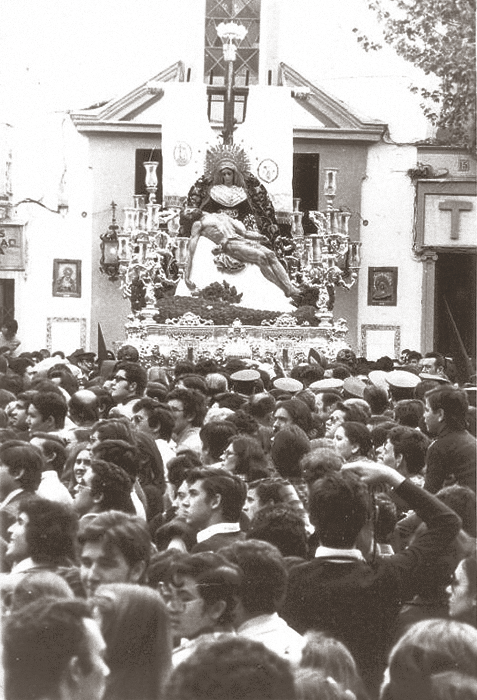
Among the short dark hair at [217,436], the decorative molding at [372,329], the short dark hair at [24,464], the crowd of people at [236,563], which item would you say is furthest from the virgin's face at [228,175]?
the short dark hair at [24,464]

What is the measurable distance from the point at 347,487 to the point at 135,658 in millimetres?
1414

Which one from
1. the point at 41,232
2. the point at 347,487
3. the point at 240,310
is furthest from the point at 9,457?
the point at 41,232

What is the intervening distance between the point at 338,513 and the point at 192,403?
13.9ft

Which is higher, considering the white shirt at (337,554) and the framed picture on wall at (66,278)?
the framed picture on wall at (66,278)

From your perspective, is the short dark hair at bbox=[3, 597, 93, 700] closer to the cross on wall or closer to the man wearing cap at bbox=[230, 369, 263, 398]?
the man wearing cap at bbox=[230, 369, 263, 398]

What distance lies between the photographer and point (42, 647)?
340 cm

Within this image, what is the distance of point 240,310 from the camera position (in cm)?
2219

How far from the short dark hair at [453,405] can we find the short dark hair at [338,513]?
254 centimetres

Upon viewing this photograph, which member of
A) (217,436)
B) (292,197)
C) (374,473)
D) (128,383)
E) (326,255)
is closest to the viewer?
(374,473)

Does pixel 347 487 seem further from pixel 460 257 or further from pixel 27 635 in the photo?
pixel 460 257

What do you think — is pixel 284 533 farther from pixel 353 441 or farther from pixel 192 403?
pixel 192 403

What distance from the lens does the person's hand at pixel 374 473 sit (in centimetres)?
519

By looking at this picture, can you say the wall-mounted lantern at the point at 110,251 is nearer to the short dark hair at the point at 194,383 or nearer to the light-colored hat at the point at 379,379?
the light-colored hat at the point at 379,379

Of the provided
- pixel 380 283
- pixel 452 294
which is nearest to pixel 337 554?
pixel 380 283
